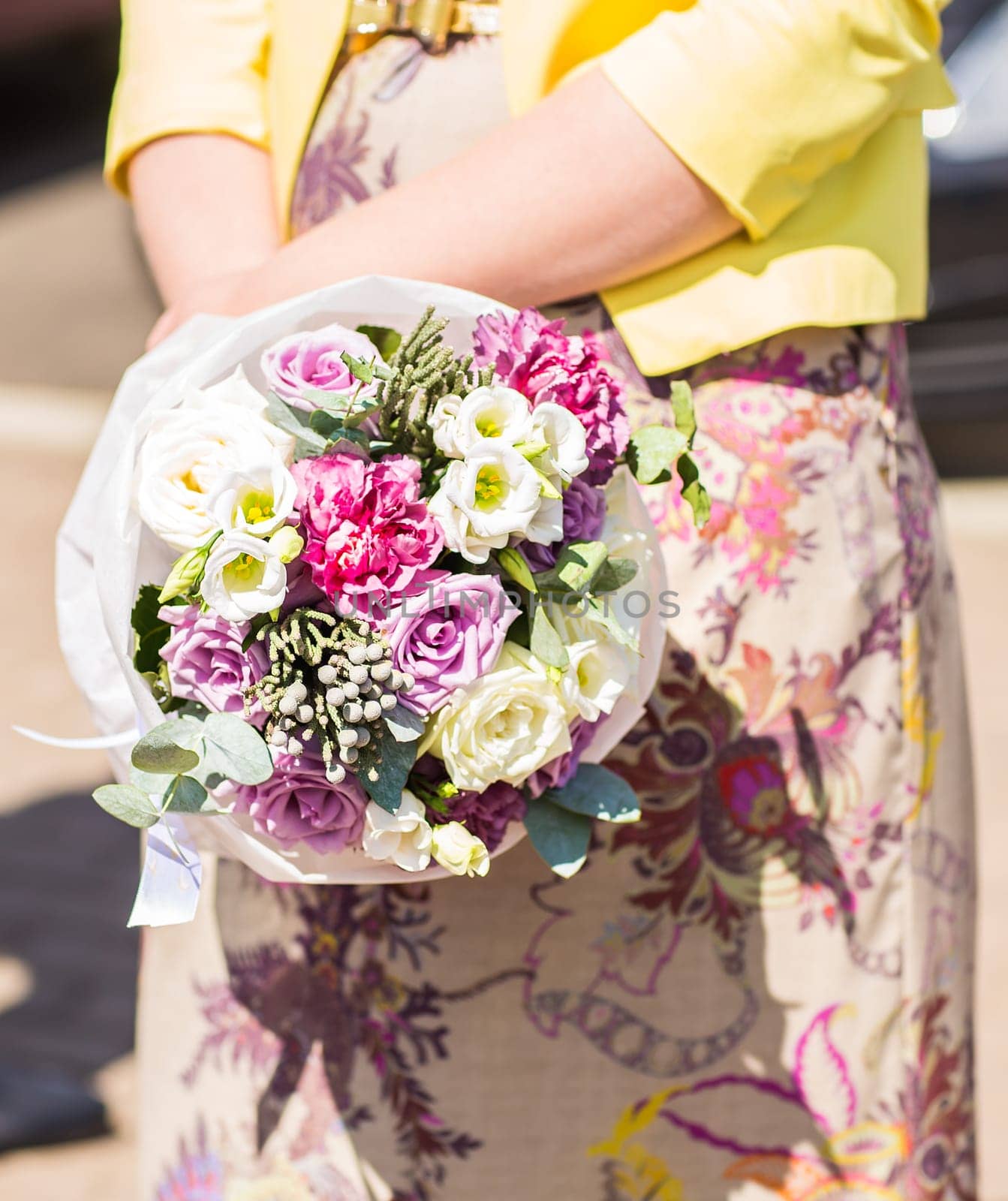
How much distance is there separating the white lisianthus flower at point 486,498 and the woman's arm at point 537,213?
0.24m

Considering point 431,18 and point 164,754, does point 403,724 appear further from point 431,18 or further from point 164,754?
point 431,18

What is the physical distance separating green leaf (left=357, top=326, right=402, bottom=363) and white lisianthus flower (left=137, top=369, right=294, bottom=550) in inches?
3.9

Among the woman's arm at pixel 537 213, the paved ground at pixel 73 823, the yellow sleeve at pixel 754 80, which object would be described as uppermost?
the yellow sleeve at pixel 754 80

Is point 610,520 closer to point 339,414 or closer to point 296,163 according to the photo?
point 339,414

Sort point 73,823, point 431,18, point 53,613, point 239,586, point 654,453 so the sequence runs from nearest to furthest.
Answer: point 239,586, point 654,453, point 431,18, point 73,823, point 53,613

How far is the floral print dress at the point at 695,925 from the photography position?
110 cm

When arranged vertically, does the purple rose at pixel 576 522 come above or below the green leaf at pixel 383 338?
below

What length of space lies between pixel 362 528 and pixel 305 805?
0.58ft

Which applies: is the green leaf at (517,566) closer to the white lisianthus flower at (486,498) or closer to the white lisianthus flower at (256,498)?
the white lisianthus flower at (486,498)

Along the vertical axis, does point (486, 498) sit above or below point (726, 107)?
below

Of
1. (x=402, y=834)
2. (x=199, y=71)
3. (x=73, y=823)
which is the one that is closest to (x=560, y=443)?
(x=402, y=834)

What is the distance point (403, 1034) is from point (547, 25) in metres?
0.79

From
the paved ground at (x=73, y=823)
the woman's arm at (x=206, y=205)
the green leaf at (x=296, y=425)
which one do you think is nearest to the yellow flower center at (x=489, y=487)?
the green leaf at (x=296, y=425)

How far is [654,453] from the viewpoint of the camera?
91 centimetres
